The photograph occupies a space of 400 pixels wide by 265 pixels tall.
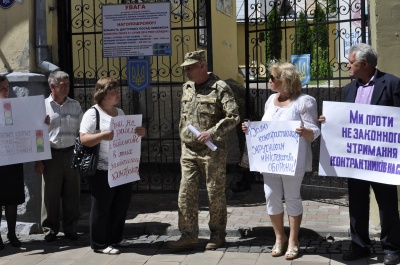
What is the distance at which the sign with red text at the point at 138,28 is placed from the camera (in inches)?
340

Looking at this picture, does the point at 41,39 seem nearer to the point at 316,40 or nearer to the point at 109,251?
the point at 109,251

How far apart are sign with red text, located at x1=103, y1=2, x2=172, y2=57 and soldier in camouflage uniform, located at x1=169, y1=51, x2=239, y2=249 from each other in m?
2.07

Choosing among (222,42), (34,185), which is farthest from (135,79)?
(222,42)

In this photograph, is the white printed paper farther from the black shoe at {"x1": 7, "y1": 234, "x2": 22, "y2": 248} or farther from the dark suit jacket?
the black shoe at {"x1": 7, "y1": 234, "x2": 22, "y2": 248}

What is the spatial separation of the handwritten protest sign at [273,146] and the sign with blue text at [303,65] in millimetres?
2487

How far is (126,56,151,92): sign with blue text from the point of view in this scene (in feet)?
28.9

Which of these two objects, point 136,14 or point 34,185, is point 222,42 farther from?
point 34,185

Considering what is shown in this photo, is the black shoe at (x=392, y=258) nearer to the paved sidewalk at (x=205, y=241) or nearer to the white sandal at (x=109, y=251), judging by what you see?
the paved sidewalk at (x=205, y=241)

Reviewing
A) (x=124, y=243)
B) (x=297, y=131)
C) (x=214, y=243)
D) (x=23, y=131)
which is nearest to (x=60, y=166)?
(x=23, y=131)

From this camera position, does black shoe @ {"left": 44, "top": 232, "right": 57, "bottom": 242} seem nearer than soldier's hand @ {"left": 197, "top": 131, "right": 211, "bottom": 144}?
No

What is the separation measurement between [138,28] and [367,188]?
383cm

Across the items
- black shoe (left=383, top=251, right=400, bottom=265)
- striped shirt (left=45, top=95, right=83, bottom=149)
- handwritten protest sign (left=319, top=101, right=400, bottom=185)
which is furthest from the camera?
striped shirt (left=45, top=95, right=83, bottom=149)

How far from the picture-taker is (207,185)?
21.7ft

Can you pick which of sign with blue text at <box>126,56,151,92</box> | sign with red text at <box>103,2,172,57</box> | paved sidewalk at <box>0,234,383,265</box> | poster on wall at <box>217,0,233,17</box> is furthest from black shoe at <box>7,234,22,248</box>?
poster on wall at <box>217,0,233,17</box>
